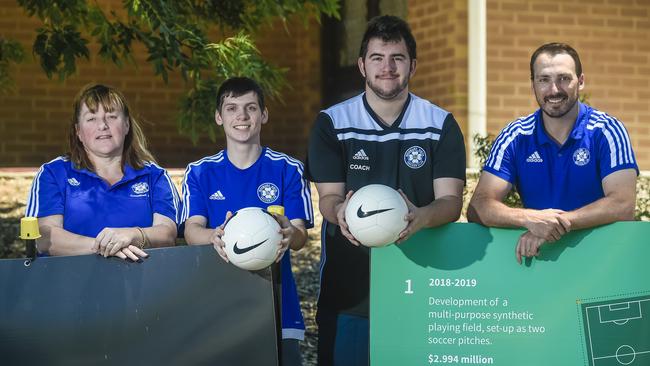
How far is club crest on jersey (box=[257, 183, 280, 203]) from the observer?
595 centimetres

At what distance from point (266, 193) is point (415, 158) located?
847 millimetres

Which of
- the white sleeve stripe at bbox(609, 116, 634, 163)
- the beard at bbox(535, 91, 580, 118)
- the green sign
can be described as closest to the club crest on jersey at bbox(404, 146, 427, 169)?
the green sign

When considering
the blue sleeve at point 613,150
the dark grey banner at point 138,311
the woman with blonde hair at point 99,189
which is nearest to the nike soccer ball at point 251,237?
the dark grey banner at point 138,311

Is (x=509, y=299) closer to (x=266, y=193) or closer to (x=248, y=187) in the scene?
(x=266, y=193)

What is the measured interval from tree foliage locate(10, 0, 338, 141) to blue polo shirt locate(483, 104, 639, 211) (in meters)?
2.13

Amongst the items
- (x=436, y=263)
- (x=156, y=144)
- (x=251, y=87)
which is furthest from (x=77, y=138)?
(x=156, y=144)

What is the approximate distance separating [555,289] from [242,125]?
1.92 m

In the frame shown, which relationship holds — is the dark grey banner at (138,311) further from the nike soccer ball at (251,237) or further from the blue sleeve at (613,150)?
the blue sleeve at (613,150)

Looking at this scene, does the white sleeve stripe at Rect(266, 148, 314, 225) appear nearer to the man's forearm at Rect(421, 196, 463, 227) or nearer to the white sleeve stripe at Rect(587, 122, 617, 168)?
the man's forearm at Rect(421, 196, 463, 227)

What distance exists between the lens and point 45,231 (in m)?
5.84

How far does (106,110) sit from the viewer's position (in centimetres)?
600

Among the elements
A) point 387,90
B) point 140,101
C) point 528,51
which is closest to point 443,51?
point 528,51

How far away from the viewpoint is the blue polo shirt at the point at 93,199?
5.91 meters

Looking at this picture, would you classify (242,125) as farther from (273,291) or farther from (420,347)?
(420,347)
